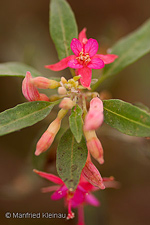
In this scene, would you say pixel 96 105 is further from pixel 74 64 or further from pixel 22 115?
pixel 22 115

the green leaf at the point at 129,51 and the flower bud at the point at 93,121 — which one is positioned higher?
the green leaf at the point at 129,51

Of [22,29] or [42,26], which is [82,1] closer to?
[42,26]

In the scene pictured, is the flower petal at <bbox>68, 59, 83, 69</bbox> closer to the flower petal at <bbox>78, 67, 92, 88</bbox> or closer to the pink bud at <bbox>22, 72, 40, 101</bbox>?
the flower petal at <bbox>78, 67, 92, 88</bbox>

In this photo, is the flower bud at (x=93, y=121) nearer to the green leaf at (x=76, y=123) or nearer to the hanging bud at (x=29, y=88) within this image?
the green leaf at (x=76, y=123)

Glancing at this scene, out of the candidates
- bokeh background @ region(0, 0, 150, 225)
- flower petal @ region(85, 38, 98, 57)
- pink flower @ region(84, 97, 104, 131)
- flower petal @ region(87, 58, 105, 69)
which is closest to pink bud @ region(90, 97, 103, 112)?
pink flower @ region(84, 97, 104, 131)

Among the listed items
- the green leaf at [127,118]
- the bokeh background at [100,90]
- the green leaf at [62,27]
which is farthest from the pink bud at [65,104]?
the bokeh background at [100,90]

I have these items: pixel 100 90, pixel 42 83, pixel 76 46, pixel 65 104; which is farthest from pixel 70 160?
pixel 100 90

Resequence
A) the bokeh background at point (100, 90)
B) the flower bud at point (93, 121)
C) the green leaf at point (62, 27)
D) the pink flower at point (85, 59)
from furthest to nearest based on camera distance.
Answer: the bokeh background at point (100, 90)
the green leaf at point (62, 27)
the pink flower at point (85, 59)
the flower bud at point (93, 121)
